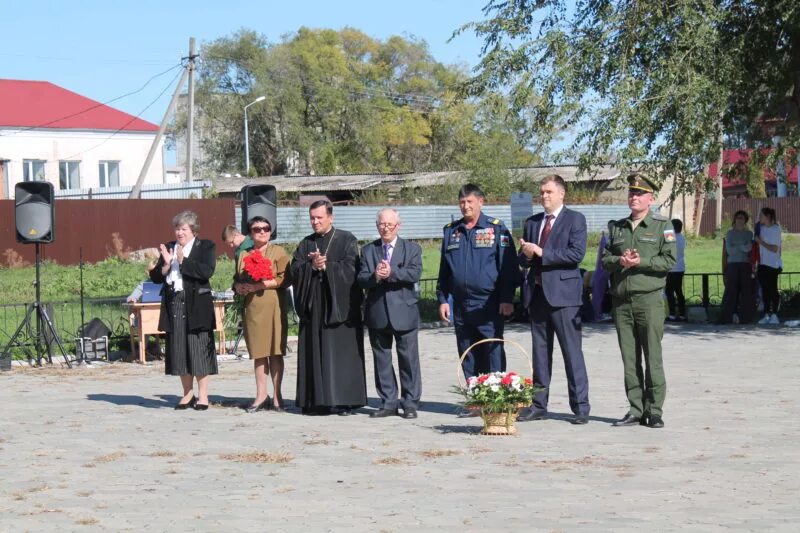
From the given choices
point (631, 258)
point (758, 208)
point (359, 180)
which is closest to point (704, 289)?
point (631, 258)

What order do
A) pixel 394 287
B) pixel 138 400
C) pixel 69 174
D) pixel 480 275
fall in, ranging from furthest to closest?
1. pixel 69 174
2. pixel 138 400
3. pixel 394 287
4. pixel 480 275

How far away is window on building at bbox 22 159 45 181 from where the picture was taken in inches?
2313

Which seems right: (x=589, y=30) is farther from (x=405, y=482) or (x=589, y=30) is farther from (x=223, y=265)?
(x=223, y=265)

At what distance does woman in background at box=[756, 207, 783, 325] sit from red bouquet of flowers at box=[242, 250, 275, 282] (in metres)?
10.4

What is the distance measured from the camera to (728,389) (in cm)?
1208

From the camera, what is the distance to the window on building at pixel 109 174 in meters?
62.2

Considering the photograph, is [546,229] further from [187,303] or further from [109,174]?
[109,174]

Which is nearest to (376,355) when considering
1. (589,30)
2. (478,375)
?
(478,375)

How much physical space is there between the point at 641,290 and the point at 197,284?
4.26 m

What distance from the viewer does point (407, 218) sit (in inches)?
1881

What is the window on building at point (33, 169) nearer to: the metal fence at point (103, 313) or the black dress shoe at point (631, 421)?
the metal fence at point (103, 313)

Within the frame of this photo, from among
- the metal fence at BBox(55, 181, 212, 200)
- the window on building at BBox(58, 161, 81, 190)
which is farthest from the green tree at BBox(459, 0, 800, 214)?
the window on building at BBox(58, 161, 81, 190)

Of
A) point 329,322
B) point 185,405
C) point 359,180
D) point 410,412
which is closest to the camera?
point 410,412

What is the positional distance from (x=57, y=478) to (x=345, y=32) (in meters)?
76.3
